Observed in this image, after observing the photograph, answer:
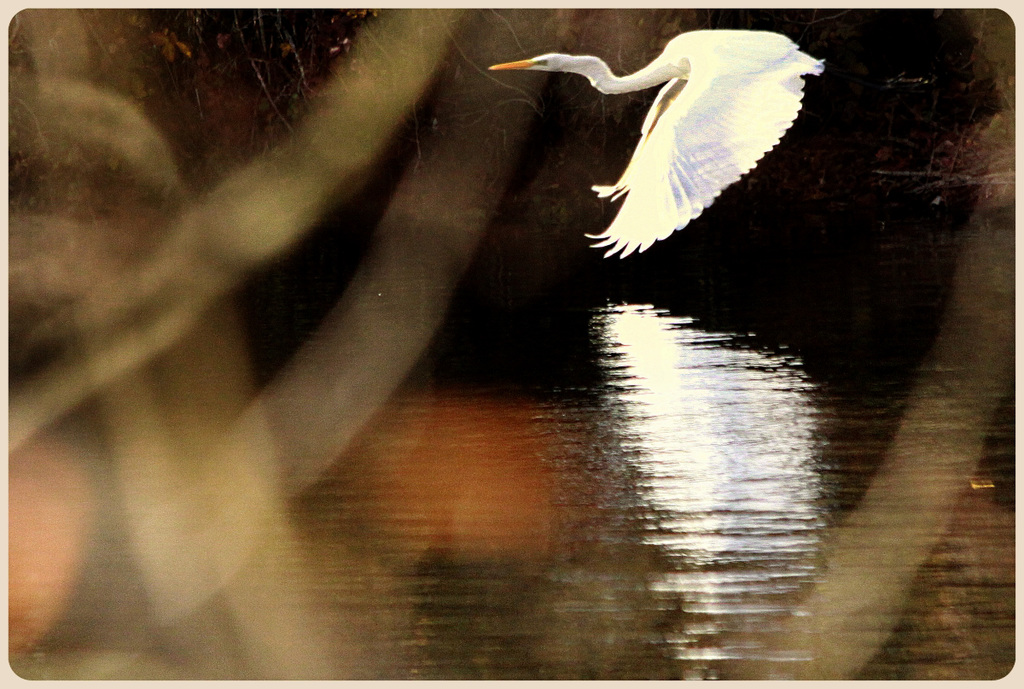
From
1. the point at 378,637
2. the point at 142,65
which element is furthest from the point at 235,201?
the point at 378,637

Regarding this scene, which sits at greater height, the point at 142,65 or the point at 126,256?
the point at 142,65

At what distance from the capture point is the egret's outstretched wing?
18.1 feet

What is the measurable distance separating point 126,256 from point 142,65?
21.9ft

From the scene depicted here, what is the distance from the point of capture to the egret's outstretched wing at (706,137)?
553 cm

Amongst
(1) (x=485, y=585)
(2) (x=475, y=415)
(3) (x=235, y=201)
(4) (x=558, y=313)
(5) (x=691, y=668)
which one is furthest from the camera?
(3) (x=235, y=201)

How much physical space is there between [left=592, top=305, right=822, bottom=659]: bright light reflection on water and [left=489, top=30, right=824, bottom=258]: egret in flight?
124cm

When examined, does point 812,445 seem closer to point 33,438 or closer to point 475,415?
point 475,415

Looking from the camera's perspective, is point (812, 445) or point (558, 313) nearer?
point (812, 445)

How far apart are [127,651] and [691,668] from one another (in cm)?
202

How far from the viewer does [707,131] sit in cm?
594

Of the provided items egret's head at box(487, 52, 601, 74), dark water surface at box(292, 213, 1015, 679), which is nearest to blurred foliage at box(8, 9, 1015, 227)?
dark water surface at box(292, 213, 1015, 679)

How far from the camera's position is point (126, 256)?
1697 centimetres

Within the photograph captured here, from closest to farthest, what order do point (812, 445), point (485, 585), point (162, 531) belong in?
A: point (485, 585) → point (162, 531) → point (812, 445)

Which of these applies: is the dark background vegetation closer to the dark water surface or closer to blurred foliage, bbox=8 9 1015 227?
blurred foliage, bbox=8 9 1015 227
